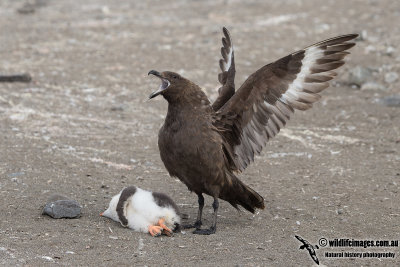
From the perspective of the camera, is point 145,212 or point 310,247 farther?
point 145,212

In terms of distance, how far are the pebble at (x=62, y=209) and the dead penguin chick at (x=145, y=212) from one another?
0.29 m

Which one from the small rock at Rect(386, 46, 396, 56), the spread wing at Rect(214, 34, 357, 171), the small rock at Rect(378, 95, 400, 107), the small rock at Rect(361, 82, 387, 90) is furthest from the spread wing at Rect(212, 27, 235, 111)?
the small rock at Rect(386, 46, 396, 56)

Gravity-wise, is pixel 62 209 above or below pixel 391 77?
below

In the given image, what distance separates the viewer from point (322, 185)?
704 cm

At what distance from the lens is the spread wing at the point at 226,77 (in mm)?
6484

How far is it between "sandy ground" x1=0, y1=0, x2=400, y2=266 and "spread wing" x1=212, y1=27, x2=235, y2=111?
1019 millimetres

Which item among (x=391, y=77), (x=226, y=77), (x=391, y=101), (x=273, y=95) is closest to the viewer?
(x=273, y=95)

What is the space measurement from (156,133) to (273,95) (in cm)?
288

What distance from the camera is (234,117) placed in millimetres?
5930

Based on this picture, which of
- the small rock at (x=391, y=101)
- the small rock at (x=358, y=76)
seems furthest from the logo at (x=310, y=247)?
the small rock at (x=358, y=76)

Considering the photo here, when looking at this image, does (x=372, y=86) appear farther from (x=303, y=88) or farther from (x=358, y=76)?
(x=303, y=88)

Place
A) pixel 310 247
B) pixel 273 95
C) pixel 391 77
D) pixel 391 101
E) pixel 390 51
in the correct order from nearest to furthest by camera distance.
→ pixel 310 247 → pixel 273 95 → pixel 391 101 → pixel 391 77 → pixel 390 51

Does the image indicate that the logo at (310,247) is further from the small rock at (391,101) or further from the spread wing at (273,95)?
the small rock at (391,101)

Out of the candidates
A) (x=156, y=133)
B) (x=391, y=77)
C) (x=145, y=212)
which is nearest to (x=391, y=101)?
(x=391, y=77)
